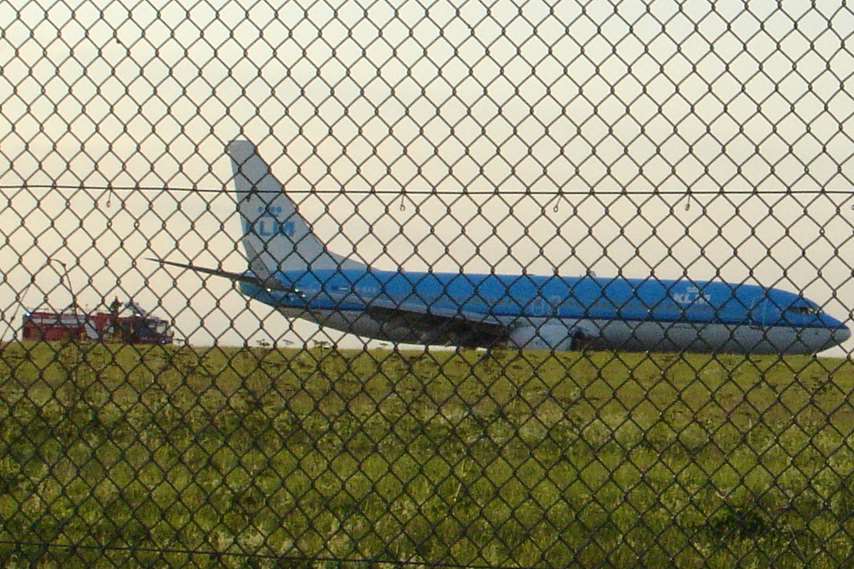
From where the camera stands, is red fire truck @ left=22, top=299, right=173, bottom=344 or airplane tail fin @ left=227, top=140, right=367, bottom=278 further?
red fire truck @ left=22, top=299, right=173, bottom=344

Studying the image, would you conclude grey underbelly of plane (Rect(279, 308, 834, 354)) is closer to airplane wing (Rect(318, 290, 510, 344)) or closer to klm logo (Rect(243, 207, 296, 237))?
airplane wing (Rect(318, 290, 510, 344))

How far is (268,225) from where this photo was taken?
15.2ft

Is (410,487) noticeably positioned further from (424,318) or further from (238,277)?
(238,277)

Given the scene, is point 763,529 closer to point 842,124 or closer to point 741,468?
point 741,468

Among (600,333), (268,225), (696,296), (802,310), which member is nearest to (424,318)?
(268,225)

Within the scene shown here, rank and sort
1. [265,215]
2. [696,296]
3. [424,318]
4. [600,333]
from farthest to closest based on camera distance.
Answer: [424,318]
[696,296]
[600,333]
[265,215]

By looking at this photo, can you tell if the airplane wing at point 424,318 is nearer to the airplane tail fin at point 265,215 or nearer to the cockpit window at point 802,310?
the airplane tail fin at point 265,215

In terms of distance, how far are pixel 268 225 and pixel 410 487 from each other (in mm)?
1968

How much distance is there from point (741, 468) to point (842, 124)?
11.9ft

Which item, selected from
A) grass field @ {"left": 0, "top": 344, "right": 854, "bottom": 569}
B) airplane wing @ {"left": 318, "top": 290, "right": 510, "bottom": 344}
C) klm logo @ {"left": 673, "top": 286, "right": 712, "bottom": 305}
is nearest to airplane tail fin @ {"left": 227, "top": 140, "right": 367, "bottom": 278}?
airplane wing @ {"left": 318, "top": 290, "right": 510, "bottom": 344}

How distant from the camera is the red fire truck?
13.9 feet

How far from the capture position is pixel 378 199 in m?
3.63

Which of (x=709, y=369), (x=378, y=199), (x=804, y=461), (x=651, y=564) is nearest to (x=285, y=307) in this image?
(x=378, y=199)

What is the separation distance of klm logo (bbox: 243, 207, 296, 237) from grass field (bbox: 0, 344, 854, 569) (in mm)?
362
